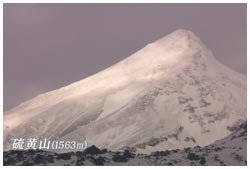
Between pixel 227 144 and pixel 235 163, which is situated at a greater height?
pixel 227 144

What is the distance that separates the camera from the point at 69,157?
165 meters

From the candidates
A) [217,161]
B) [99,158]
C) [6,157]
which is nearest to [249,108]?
[217,161]

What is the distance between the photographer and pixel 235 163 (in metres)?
164

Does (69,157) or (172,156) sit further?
(172,156)

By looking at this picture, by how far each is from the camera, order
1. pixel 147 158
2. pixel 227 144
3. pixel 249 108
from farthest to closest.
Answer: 1. pixel 227 144
2. pixel 147 158
3. pixel 249 108

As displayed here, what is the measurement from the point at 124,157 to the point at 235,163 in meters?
32.1

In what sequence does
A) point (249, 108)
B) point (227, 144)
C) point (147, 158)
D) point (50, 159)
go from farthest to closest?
point (227, 144) → point (147, 158) → point (50, 159) → point (249, 108)

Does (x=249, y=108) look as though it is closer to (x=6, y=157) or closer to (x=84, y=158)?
(x=84, y=158)

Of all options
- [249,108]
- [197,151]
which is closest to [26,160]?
[197,151]

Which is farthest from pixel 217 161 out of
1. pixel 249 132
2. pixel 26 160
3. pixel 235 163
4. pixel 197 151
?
pixel 26 160

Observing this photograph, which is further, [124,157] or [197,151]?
[197,151]

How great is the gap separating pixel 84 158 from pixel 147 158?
1988 cm

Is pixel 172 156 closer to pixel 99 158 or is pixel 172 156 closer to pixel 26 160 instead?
pixel 99 158

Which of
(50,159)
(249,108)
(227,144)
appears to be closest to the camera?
(249,108)
